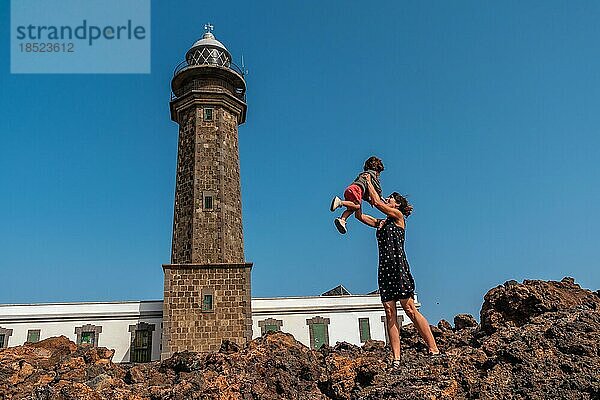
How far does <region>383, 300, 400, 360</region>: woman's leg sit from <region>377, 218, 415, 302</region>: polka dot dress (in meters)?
0.10

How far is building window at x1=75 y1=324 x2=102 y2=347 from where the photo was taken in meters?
24.2

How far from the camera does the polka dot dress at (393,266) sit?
235 inches

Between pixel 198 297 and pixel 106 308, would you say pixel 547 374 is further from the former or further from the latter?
pixel 106 308

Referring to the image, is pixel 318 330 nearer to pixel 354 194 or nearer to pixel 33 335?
Answer: pixel 33 335

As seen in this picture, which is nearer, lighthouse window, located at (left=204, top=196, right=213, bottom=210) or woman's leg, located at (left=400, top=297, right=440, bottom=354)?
woman's leg, located at (left=400, top=297, right=440, bottom=354)

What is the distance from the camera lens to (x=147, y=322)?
2430 cm

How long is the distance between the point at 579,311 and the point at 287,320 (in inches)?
800

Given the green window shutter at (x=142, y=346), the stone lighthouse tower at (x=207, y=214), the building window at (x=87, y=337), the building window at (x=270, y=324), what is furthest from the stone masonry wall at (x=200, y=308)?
the building window at (x=87, y=337)

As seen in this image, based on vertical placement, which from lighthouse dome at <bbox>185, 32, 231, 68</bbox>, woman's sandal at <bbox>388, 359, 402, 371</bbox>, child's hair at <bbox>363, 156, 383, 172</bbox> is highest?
lighthouse dome at <bbox>185, 32, 231, 68</bbox>

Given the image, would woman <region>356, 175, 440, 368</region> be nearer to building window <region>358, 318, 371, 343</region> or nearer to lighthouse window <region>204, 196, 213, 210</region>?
lighthouse window <region>204, 196, 213, 210</region>

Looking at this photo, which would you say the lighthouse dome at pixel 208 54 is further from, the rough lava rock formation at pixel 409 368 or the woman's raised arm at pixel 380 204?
the woman's raised arm at pixel 380 204

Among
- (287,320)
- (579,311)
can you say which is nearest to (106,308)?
(287,320)

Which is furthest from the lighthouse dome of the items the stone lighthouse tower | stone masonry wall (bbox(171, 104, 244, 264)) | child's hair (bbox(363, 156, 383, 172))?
child's hair (bbox(363, 156, 383, 172))

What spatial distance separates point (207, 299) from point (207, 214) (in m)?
3.56
